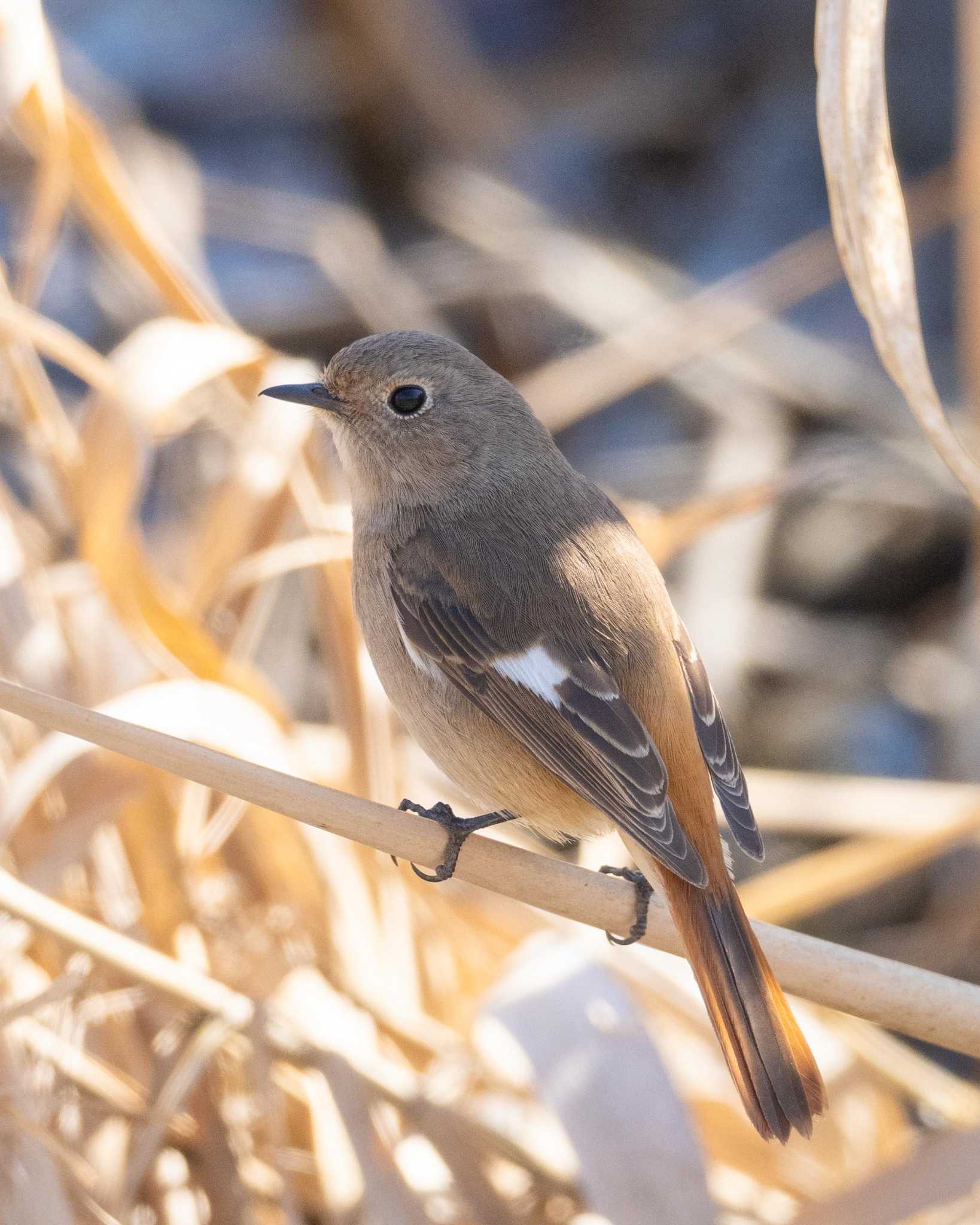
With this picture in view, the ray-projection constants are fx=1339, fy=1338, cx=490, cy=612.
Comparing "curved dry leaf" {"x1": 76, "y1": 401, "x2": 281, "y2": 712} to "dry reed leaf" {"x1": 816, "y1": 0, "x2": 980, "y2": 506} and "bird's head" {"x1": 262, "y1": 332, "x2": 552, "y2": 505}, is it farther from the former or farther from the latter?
"dry reed leaf" {"x1": 816, "y1": 0, "x2": 980, "y2": 506}

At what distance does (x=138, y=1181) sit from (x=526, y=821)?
788 millimetres

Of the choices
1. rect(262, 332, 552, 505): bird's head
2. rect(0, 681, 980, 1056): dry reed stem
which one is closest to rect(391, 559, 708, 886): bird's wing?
rect(0, 681, 980, 1056): dry reed stem

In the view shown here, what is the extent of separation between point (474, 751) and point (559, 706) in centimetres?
18

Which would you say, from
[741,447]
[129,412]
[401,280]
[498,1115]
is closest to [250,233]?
[401,280]

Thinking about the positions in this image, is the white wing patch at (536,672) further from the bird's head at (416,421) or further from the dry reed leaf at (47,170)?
the dry reed leaf at (47,170)

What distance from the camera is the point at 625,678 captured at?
6.68ft

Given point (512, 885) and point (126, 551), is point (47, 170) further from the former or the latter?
point (512, 885)

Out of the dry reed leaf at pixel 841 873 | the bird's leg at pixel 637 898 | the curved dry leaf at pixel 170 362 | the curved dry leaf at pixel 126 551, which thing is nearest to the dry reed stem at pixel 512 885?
the bird's leg at pixel 637 898

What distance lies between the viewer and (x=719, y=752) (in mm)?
2080

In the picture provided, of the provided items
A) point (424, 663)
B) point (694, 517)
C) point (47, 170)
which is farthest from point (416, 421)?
point (47, 170)

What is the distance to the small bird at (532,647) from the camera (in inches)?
71.5

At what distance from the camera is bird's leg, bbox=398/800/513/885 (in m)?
1.80

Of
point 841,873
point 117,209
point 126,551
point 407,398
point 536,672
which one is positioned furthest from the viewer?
point 841,873

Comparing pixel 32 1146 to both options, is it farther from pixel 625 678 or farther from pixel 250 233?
pixel 250 233
